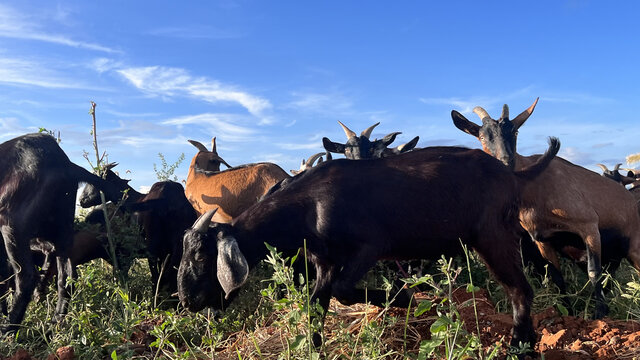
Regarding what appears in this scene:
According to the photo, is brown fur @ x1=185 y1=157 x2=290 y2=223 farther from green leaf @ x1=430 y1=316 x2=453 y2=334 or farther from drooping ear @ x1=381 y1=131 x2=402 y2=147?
green leaf @ x1=430 y1=316 x2=453 y2=334

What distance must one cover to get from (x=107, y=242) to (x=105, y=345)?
2588 mm

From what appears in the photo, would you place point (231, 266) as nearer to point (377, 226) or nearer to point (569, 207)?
point (377, 226)

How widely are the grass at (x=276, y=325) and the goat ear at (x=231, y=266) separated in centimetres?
29

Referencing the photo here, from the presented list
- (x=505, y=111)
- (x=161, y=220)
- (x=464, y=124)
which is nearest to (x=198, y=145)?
(x=161, y=220)

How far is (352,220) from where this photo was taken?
369 cm

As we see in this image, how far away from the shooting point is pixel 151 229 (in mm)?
6453

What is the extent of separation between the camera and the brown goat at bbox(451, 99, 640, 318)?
234 inches

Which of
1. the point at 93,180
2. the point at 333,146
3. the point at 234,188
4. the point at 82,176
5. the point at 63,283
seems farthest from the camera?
the point at 333,146

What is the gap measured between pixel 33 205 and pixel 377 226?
3645 millimetres

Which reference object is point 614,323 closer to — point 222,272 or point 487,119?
point 222,272

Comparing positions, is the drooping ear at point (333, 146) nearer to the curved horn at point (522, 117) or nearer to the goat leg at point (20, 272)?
the curved horn at point (522, 117)

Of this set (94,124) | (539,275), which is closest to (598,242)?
(539,275)

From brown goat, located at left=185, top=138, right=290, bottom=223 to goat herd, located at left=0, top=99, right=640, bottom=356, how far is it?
1.24m

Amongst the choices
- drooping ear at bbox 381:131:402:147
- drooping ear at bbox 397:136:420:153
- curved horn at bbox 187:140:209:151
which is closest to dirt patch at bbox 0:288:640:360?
drooping ear at bbox 397:136:420:153
